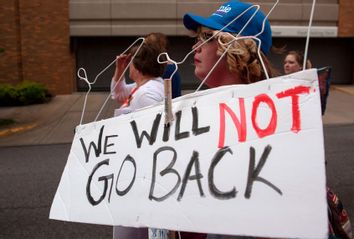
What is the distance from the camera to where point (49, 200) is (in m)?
5.38

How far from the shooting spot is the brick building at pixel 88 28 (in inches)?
650

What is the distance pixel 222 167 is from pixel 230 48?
1.52 feet

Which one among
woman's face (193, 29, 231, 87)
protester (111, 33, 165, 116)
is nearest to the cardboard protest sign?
woman's face (193, 29, 231, 87)

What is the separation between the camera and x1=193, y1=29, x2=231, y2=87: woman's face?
1640mm

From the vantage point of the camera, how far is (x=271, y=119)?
3.99ft

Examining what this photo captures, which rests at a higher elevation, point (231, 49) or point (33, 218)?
point (231, 49)

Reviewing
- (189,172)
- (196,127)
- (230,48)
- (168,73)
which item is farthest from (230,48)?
(168,73)

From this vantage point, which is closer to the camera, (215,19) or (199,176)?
(199,176)

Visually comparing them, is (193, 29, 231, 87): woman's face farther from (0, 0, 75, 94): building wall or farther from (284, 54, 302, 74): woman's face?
(0, 0, 75, 94): building wall

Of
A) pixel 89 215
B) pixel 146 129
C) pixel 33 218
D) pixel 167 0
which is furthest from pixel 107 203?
pixel 167 0

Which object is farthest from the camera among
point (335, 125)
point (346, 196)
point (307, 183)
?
point (335, 125)

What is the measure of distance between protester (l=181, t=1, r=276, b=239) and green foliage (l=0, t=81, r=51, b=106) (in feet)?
45.4

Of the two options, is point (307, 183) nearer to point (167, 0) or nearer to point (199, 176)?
point (199, 176)

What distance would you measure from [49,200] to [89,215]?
13.1ft
